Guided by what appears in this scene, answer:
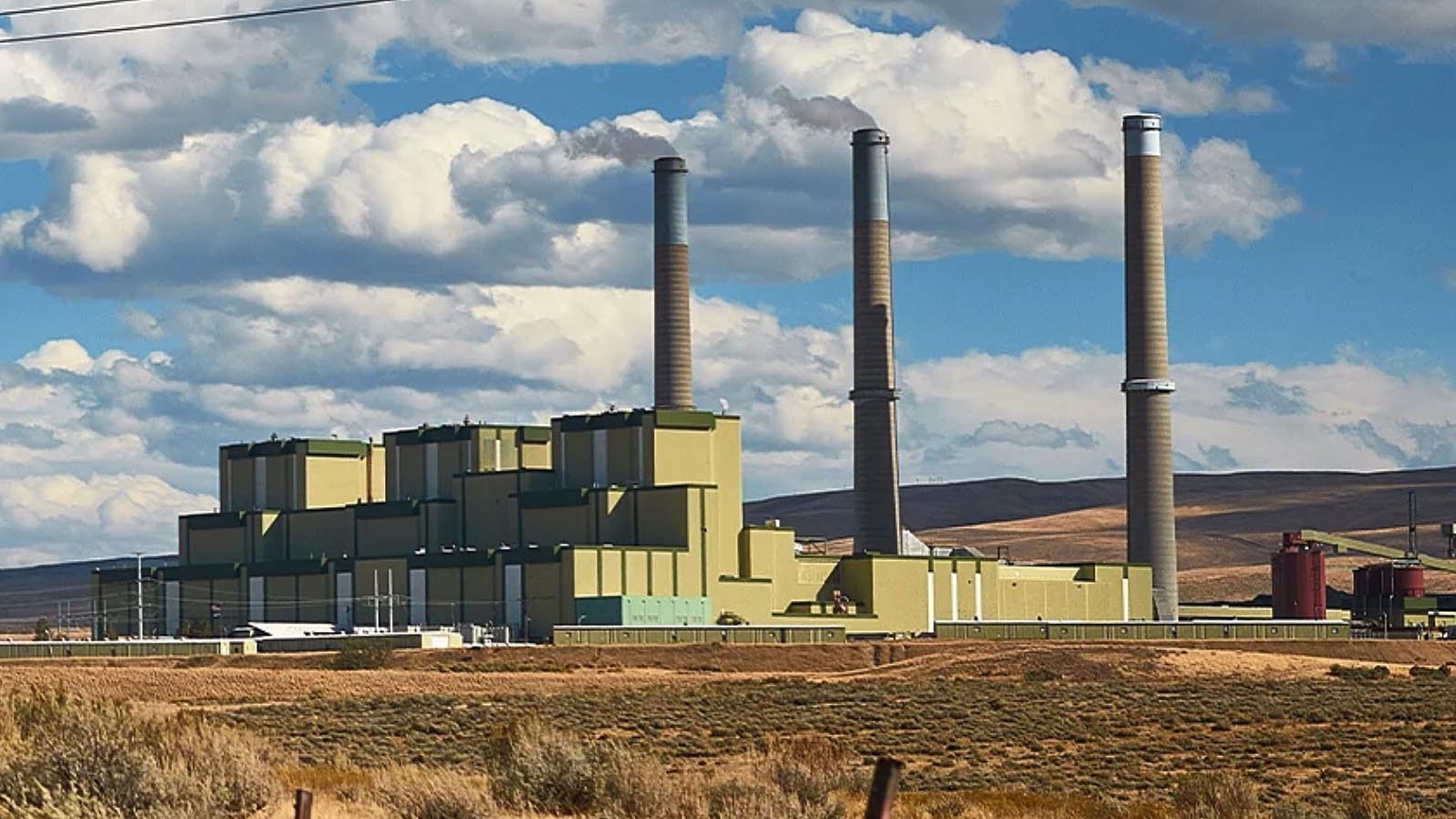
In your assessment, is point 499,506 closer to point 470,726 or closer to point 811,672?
point 811,672

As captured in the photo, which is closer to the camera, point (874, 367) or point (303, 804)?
point (303, 804)

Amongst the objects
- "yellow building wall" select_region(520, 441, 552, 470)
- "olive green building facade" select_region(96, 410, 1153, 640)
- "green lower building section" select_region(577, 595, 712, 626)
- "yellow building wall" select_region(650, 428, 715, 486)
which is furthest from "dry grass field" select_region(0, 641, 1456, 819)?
"yellow building wall" select_region(520, 441, 552, 470)

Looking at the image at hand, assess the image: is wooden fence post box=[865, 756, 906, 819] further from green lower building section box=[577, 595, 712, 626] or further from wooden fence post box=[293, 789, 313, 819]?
green lower building section box=[577, 595, 712, 626]

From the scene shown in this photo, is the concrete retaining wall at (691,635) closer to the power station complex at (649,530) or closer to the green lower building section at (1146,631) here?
the power station complex at (649,530)

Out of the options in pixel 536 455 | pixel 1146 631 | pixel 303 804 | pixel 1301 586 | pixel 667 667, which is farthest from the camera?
pixel 536 455

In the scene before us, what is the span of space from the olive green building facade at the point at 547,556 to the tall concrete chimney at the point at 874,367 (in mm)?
5892

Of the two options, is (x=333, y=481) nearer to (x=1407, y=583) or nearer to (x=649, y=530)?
(x=649, y=530)

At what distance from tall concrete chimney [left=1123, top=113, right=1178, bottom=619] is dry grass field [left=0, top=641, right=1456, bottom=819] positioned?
16.3 meters

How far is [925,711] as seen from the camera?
5412 centimetres

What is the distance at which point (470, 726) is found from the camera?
160 ft

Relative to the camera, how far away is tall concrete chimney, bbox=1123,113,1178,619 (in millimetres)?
102562

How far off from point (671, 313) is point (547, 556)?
20608mm

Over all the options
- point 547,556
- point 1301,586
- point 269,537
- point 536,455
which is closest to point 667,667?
point 547,556

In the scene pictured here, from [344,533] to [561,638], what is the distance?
21.7 metres
